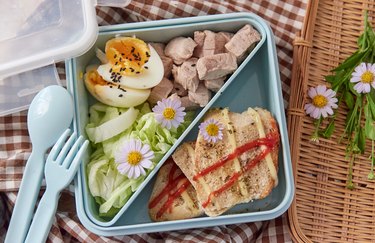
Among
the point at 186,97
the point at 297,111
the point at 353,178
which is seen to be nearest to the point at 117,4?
the point at 186,97

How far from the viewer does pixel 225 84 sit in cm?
180

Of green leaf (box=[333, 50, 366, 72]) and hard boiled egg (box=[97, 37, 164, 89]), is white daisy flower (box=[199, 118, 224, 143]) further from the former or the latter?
green leaf (box=[333, 50, 366, 72])

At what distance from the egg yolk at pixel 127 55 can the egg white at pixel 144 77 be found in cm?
1

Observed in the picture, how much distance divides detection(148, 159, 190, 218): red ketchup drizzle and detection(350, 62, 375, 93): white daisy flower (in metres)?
0.52

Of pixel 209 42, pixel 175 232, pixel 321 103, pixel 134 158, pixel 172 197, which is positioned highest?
pixel 209 42

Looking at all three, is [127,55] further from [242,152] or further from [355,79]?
[355,79]

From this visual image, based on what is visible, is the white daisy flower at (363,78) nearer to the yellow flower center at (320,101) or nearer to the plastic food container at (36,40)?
the yellow flower center at (320,101)

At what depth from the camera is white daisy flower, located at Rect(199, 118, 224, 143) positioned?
176cm

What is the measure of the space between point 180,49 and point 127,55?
0.14 m

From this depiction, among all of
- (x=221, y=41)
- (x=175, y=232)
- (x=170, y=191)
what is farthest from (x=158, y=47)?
(x=175, y=232)

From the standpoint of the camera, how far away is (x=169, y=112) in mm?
1767

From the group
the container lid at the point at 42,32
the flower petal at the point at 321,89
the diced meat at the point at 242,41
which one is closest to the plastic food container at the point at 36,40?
the container lid at the point at 42,32

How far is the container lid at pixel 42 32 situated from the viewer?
1.72 m

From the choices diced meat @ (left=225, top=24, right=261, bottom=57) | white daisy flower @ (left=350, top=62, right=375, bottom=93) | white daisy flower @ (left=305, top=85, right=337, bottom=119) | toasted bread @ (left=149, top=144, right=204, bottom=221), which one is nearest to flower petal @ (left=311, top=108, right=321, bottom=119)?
white daisy flower @ (left=305, top=85, right=337, bottom=119)
